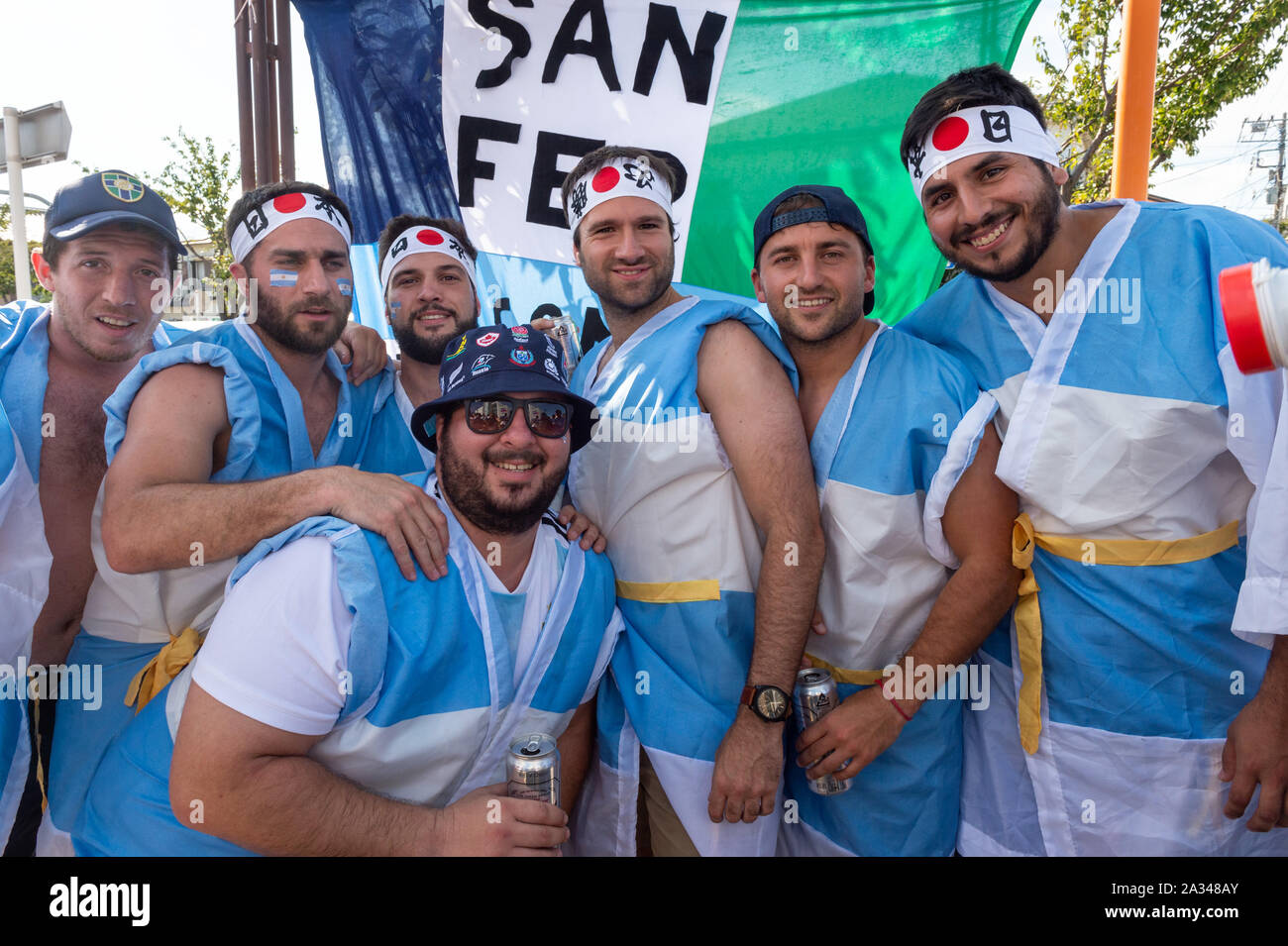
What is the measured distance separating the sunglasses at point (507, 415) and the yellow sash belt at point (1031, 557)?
1229mm

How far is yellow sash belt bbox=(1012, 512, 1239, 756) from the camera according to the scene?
189 centimetres

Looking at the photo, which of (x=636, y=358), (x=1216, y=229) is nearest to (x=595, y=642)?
(x=636, y=358)

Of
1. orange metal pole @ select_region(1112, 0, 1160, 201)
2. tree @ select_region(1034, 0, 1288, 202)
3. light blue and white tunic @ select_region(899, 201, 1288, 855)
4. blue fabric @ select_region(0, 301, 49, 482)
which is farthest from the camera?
tree @ select_region(1034, 0, 1288, 202)

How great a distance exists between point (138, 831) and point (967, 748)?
216 cm

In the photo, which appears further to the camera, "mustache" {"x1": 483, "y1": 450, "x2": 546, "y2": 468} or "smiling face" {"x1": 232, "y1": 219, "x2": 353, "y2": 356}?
"smiling face" {"x1": 232, "y1": 219, "x2": 353, "y2": 356}

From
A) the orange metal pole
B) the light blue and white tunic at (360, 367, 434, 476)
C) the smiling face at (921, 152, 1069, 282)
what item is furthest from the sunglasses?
the orange metal pole

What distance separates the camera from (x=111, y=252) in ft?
8.28

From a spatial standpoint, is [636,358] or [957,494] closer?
[957,494]

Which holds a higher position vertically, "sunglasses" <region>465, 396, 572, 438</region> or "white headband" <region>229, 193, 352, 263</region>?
"white headband" <region>229, 193, 352, 263</region>

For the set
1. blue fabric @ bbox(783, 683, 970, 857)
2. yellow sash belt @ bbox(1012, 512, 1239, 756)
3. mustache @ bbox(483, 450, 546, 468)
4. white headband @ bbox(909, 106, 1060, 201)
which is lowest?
blue fabric @ bbox(783, 683, 970, 857)

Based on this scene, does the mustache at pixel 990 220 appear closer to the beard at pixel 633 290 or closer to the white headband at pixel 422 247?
the beard at pixel 633 290

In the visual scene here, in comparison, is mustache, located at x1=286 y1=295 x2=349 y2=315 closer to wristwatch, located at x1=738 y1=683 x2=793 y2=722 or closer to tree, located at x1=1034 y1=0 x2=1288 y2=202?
wristwatch, located at x1=738 y1=683 x2=793 y2=722

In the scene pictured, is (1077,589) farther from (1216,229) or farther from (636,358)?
(636,358)

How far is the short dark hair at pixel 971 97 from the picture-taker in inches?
83.3
